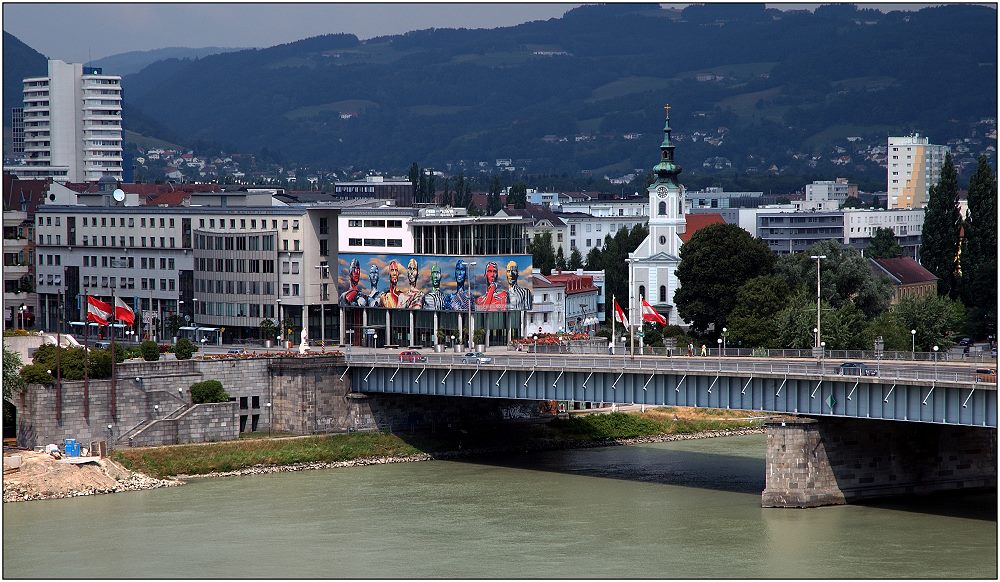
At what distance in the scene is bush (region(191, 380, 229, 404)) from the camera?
8438 cm

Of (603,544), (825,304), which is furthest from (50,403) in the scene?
(825,304)

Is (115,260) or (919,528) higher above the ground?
(115,260)

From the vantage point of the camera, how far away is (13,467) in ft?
245

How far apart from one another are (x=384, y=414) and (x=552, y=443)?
8.71 metres

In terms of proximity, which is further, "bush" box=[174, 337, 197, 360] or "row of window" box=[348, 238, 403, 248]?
"row of window" box=[348, 238, 403, 248]

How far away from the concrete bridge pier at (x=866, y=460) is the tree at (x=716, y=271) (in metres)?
38.2

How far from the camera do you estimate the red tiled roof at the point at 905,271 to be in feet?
470

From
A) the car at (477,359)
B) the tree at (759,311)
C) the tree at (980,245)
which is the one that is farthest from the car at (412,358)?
the tree at (980,245)

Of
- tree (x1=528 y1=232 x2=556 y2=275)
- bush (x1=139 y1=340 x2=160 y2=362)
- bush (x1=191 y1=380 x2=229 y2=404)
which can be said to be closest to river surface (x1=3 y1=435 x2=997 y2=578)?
bush (x1=191 y1=380 x2=229 y2=404)

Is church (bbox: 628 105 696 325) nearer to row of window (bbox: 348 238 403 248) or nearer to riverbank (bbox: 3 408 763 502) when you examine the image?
row of window (bbox: 348 238 403 248)

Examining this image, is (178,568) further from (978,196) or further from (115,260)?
(978,196)

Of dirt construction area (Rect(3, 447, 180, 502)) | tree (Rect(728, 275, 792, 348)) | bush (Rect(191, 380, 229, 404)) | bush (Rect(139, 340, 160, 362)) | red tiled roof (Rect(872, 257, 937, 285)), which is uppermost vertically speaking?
red tiled roof (Rect(872, 257, 937, 285))

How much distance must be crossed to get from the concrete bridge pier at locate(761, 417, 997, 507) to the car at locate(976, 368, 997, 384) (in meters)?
5.50

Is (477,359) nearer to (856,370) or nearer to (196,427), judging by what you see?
(196,427)
